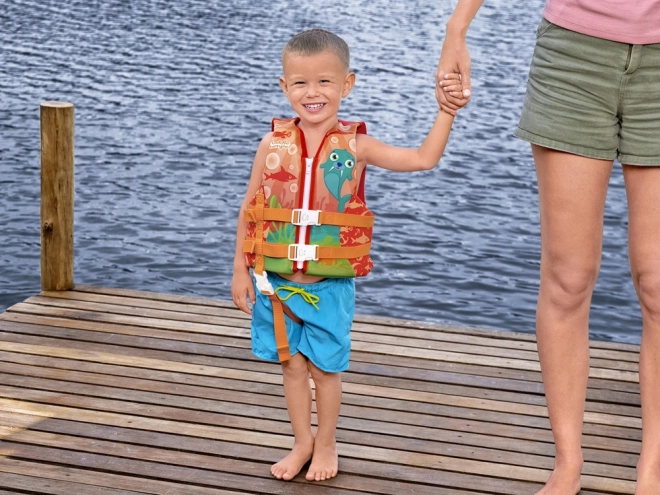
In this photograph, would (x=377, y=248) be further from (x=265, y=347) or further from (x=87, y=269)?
(x=265, y=347)

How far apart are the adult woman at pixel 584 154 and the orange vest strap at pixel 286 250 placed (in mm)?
532

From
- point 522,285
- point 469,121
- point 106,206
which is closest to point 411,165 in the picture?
point 522,285

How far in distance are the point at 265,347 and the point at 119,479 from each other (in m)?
0.59

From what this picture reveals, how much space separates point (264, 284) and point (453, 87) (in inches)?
31.8

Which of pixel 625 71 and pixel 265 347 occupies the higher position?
pixel 625 71

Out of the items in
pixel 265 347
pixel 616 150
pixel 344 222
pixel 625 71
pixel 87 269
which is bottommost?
pixel 87 269

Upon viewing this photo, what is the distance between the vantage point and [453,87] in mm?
2906

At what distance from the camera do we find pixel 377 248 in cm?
878

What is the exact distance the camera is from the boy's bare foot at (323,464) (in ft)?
11.1

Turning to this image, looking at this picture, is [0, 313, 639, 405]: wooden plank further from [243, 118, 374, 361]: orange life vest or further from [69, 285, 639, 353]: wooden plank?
[243, 118, 374, 361]: orange life vest

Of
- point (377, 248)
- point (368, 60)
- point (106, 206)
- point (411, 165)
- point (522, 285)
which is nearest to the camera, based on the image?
point (411, 165)

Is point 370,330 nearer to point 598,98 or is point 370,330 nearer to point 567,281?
point 567,281

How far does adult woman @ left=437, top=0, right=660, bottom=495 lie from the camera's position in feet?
9.30

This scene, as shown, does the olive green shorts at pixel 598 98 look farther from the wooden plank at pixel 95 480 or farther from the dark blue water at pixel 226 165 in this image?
the dark blue water at pixel 226 165
